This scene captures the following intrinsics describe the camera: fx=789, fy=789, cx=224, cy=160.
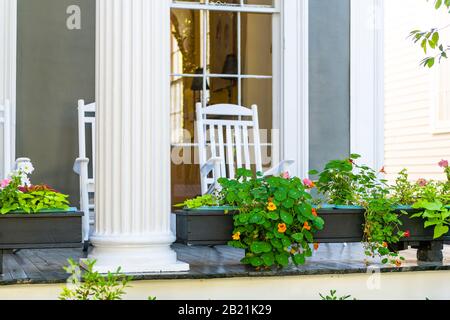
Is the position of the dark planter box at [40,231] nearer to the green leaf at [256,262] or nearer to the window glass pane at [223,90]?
the green leaf at [256,262]

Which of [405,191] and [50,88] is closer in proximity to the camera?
[405,191]

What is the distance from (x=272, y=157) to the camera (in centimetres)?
530

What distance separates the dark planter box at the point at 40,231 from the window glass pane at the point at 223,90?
2205 millimetres

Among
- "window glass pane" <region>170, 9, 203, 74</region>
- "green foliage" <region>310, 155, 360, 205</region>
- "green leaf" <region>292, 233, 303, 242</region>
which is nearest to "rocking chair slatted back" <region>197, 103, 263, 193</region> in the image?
"window glass pane" <region>170, 9, 203, 74</region>

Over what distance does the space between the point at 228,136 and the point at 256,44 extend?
821 mm

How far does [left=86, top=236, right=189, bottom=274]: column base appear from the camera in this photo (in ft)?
10.4

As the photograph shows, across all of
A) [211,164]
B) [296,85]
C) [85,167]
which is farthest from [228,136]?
[85,167]

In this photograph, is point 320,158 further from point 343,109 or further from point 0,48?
point 0,48

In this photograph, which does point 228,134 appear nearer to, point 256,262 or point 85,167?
point 85,167

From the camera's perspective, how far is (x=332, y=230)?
349cm

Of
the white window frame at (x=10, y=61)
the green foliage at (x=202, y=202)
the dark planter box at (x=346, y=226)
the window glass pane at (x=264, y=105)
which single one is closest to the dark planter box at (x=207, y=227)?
the green foliage at (x=202, y=202)

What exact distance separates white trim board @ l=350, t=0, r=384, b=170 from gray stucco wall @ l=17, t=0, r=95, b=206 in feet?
5.78

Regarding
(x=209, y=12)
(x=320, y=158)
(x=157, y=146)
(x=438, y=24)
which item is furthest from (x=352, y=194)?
(x=438, y=24)

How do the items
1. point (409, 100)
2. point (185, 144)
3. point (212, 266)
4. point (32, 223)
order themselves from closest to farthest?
point (32, 223)
point (212, 266)
point (185, 144)
point (409, 100)
